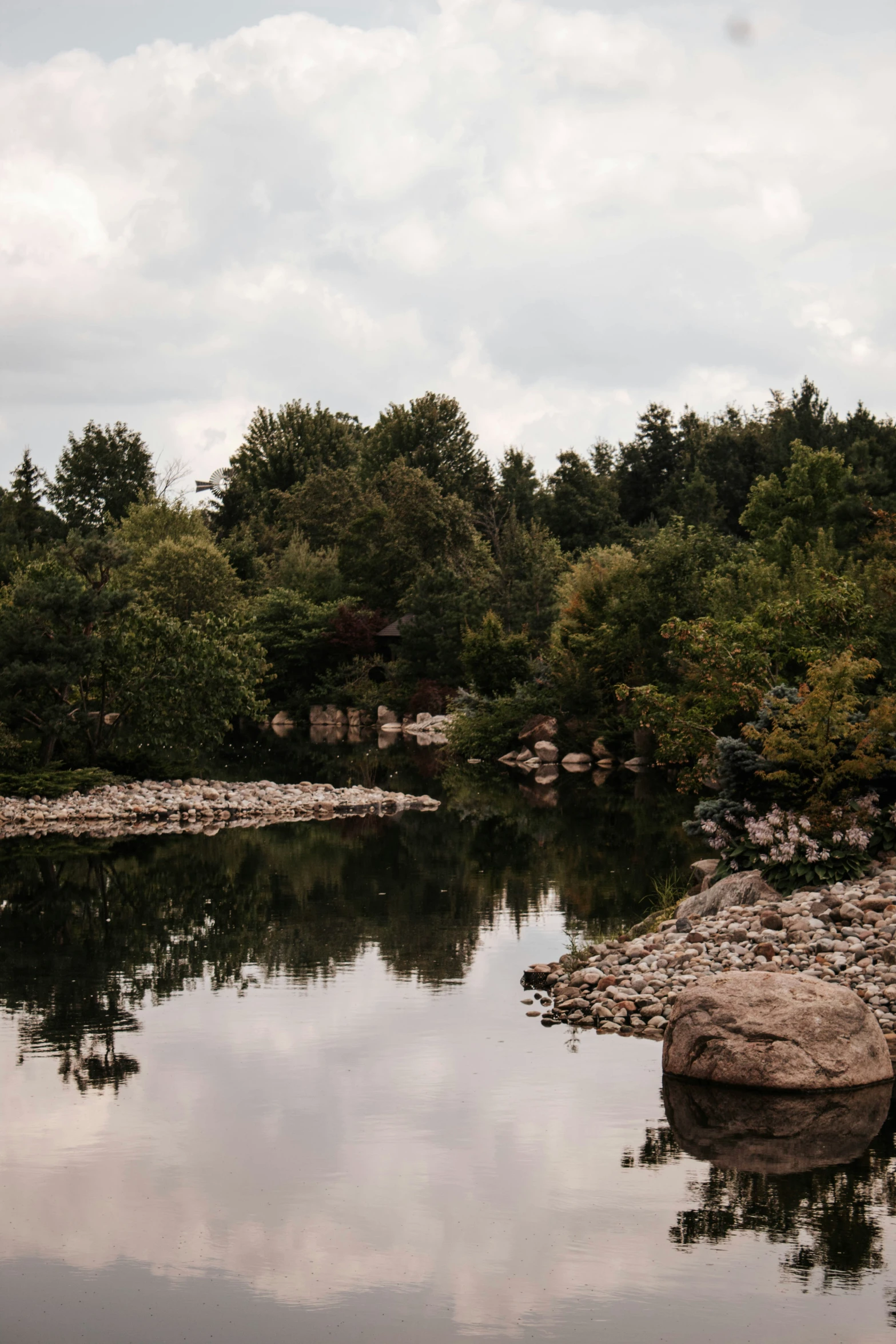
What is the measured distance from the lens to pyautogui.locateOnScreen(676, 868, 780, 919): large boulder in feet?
35.6

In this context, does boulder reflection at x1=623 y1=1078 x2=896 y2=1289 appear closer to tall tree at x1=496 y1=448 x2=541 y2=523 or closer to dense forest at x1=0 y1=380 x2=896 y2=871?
dense forest at x1=0 y1=380 x2=896 y2=871

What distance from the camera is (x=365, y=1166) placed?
6613 millimetres

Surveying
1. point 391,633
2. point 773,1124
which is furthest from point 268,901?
point 391,633

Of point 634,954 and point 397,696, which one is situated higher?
point 397,696

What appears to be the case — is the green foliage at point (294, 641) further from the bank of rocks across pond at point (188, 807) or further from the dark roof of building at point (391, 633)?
the bank of rocks across pond at point (188, 807)

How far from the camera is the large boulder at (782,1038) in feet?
25.3

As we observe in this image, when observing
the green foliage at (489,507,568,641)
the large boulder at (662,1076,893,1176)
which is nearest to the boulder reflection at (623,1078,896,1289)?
the large boulder at (662,1076,893,1176)

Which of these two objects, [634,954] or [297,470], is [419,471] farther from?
[634,954]

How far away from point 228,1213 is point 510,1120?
187 centimetres

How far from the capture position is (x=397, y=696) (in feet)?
150

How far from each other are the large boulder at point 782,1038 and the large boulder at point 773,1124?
0.24 ft

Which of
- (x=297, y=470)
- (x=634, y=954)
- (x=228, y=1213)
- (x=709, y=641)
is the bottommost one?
(x=228, y=1213)

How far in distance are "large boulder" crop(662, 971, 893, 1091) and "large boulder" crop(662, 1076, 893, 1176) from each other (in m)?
0.07

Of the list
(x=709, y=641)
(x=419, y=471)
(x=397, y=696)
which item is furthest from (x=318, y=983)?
(x=419, y=471)
